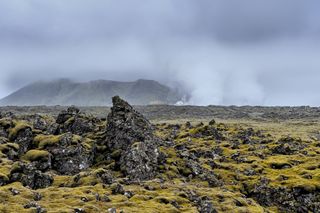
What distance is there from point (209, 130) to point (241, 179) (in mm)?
43794

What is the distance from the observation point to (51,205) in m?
40.4

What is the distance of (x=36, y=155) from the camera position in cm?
6456

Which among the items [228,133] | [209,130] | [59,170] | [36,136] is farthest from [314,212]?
[228,133]

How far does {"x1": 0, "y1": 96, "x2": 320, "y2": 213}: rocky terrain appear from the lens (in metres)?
44.4

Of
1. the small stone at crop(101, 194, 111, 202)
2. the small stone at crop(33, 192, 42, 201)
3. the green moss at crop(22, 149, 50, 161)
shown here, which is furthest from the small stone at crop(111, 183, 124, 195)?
the green moss at crop(22, 149, 50, 161)

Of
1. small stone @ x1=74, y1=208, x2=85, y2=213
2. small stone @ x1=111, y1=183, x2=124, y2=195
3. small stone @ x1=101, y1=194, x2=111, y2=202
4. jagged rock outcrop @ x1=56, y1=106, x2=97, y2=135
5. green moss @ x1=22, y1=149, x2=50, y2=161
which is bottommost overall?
small stone @ x1=74, y1=208, x2=85, y2=213

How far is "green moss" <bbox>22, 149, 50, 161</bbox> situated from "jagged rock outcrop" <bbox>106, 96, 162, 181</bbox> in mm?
10880

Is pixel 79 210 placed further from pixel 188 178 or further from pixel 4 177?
pixel 188 178

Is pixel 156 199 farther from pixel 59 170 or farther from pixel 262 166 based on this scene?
pixel 262 166

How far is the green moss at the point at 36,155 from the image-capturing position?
63481 mm

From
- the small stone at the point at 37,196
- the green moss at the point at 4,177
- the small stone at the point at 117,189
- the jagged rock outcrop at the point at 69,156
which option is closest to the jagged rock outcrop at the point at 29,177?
the green moss at the point at 4,177

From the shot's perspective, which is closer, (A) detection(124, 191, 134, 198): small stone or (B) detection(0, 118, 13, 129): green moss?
(A) detection(124, 191, 134, 198): small stone

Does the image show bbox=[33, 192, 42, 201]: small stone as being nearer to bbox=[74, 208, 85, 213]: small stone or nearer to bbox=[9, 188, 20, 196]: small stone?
bbox=[9, 188, 20, 196]: small stone

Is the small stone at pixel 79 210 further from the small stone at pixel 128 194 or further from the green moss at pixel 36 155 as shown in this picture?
the green moss at pixel 36 155
